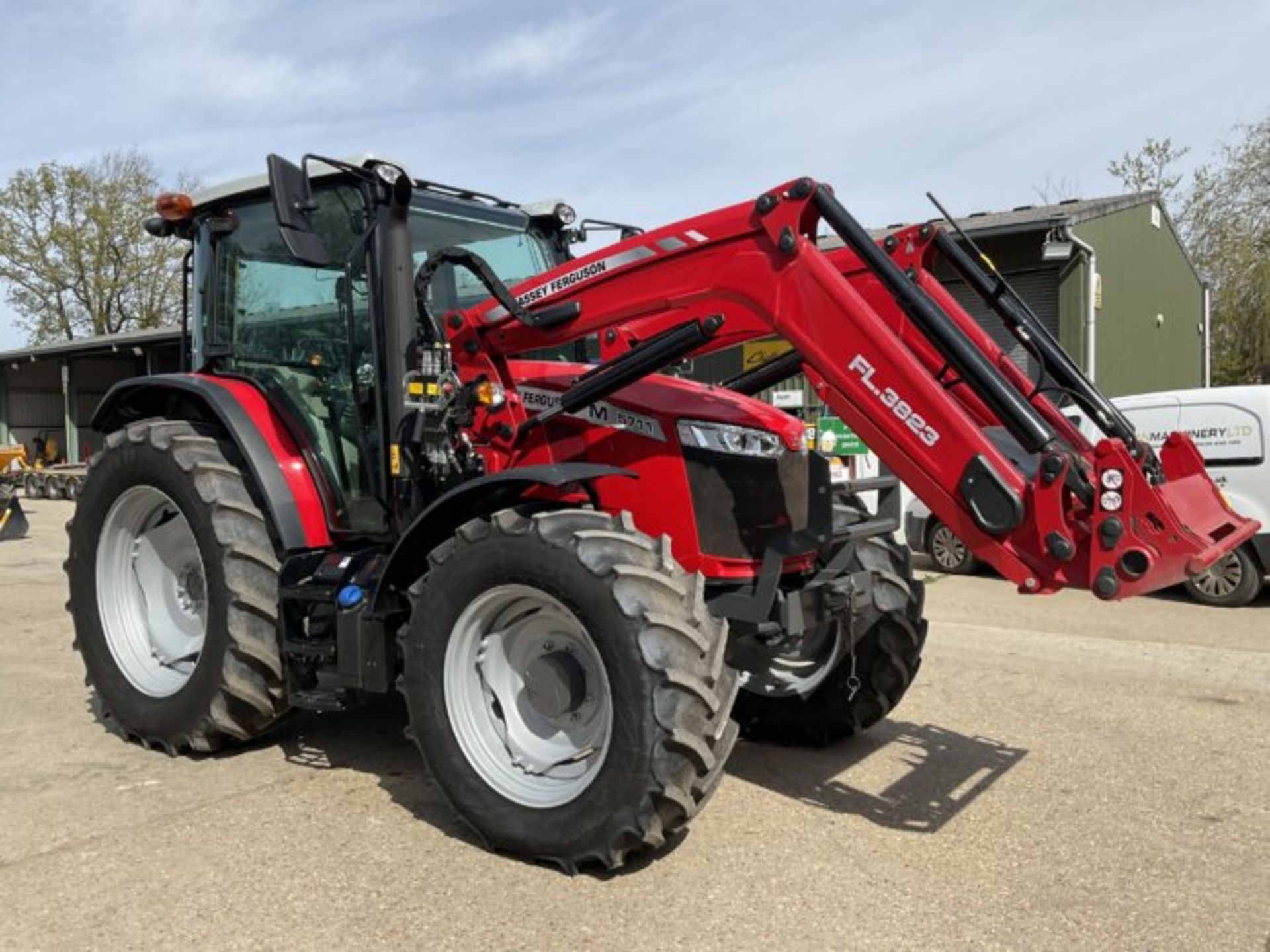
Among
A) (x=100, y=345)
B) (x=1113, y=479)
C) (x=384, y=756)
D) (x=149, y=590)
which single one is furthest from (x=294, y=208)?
(x=100, y=345)

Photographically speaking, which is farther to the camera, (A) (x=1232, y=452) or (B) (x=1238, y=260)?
(B) (x=1238, y=260)

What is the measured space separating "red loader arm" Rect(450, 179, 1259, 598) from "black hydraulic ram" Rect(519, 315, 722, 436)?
13mm

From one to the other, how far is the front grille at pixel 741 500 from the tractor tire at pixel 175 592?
1896 mm

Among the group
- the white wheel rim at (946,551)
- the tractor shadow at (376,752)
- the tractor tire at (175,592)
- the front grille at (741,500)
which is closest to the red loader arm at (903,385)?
the front grille at (741,500)

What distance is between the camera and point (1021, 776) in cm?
457

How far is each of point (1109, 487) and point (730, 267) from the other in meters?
1.44

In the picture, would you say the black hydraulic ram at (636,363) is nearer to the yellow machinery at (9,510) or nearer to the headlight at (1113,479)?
the headlight at (1113,479)

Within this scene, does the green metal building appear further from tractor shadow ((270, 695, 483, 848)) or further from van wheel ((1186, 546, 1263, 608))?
tractor shadow ((270, 695, 483, 848))

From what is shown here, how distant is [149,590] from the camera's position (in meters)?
5.21

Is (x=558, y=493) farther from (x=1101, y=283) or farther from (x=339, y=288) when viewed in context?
(x=1101, y=283)

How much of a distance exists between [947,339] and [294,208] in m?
2.42

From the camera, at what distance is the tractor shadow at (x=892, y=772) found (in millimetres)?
4195

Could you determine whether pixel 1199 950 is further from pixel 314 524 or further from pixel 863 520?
pixel 314 524

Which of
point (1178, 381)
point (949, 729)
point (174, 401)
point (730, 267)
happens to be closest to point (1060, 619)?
point (949, 729)
